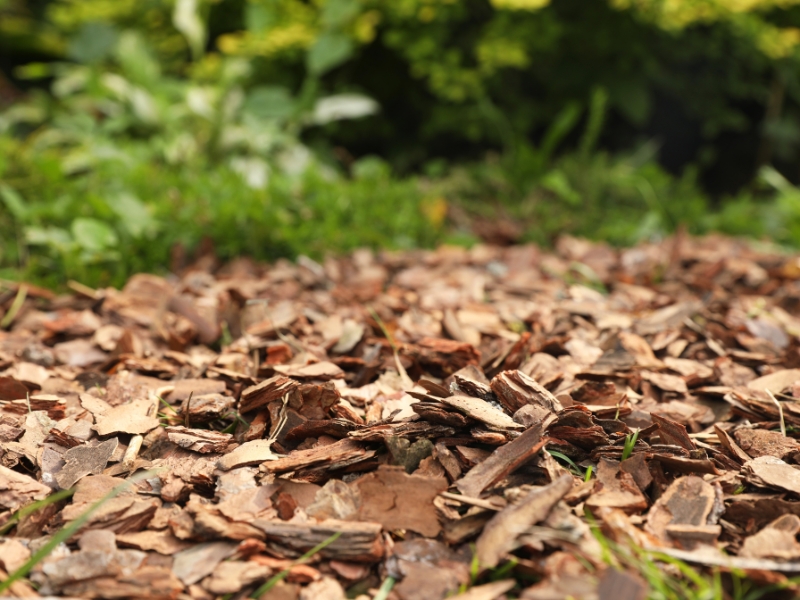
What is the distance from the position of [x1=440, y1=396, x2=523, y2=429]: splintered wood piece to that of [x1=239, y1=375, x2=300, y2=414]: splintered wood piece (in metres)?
0.35

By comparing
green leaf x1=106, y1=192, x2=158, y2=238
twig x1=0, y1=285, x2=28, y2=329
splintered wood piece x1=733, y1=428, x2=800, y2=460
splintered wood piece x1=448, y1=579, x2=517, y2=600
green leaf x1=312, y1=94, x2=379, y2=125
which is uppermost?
green leaf x1=312, y1=94, x2=379, y2=125

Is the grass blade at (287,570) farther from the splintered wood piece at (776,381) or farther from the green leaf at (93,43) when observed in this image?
the green leaf at (93,43)

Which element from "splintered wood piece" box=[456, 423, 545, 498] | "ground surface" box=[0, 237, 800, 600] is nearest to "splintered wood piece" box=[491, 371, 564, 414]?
"ground surface" box=[0, 237, 800, 600]

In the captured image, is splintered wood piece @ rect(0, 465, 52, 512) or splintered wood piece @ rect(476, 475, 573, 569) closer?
splintered wood piece @ rect(476, 475, 573, 569)

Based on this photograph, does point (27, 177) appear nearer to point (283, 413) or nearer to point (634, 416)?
point (283, 413)

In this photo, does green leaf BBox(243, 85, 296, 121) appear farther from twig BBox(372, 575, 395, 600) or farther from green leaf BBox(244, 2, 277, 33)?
twig BBox(372, 575, 395, 600)

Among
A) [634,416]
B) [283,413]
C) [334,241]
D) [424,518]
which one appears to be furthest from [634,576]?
[334,241]

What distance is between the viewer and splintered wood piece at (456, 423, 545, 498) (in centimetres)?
125

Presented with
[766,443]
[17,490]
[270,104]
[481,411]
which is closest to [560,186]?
[270,104]

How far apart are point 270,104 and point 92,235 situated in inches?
84.8

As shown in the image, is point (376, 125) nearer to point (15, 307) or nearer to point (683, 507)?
point (15, 307)

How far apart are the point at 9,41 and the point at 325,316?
5.50 meters

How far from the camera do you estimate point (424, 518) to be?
1.22 meters

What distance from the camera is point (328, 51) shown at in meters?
4.41
